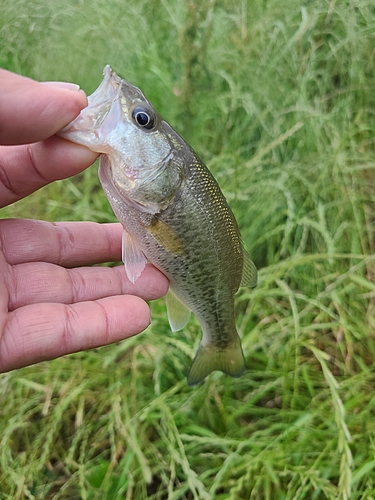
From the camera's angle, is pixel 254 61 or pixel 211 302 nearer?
pixel 211 302

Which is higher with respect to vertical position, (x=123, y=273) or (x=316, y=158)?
(x=316, y=158)

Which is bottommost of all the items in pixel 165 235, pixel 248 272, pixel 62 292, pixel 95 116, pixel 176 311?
pixel 176 311

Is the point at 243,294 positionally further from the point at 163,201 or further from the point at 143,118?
the point at 143,118

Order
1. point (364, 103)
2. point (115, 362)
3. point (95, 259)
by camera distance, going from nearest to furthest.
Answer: point (95, 259) < point (115, 362) < point (364, 103)

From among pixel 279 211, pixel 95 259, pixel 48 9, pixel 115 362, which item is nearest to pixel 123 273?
pixel 95 259

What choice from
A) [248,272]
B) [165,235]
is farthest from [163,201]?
[248,272]

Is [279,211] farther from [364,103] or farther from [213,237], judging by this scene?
[213,237]

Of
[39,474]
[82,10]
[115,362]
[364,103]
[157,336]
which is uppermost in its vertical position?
[82,10]

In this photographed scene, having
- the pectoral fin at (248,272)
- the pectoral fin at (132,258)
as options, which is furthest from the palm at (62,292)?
the pectoral fin at (248,272)
